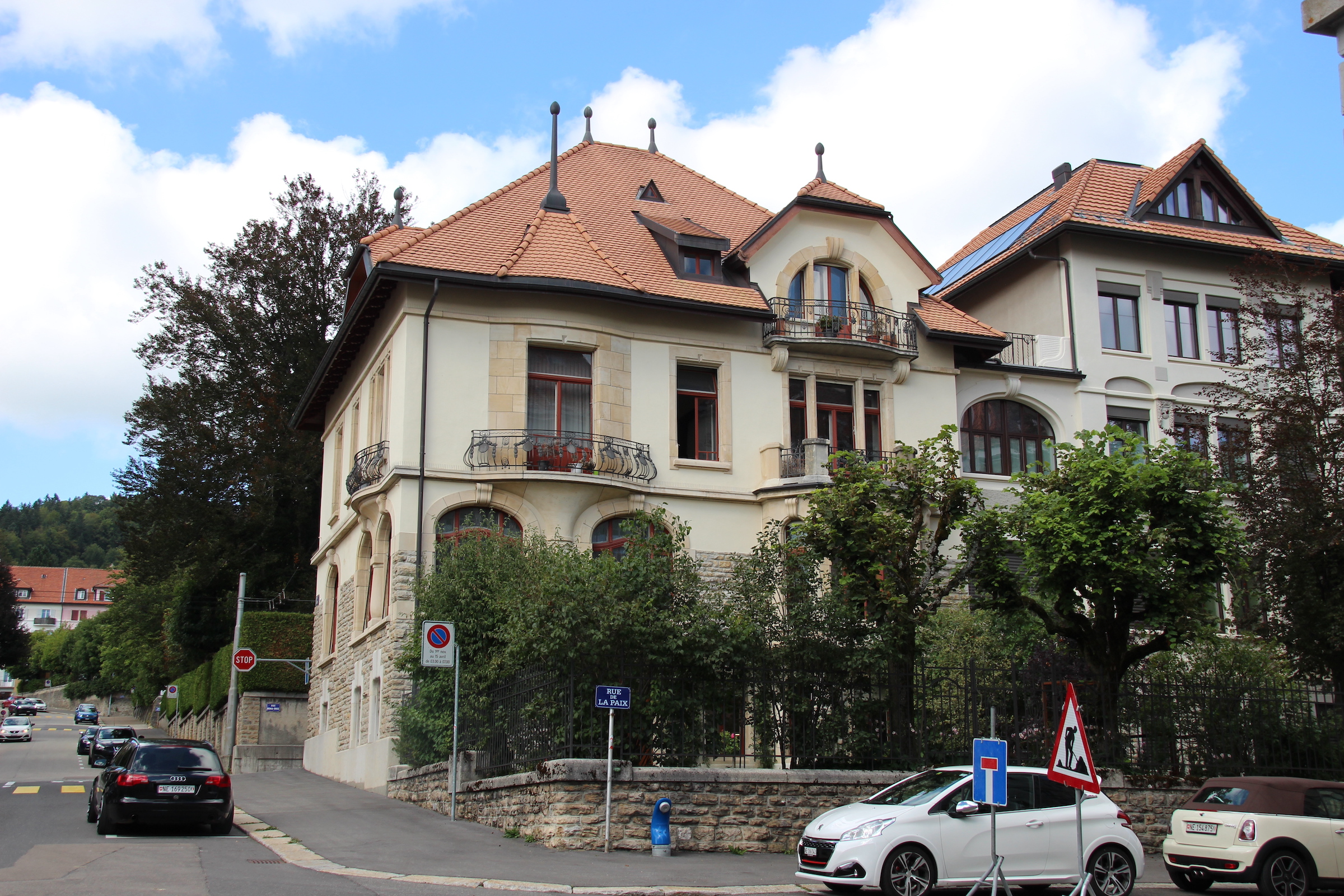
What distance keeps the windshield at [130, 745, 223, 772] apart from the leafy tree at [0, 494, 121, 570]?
548 feet

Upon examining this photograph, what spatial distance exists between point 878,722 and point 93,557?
619ft

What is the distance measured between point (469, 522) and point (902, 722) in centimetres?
1070

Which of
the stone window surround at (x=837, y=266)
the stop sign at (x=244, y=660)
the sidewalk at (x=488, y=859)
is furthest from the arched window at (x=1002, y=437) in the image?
the stop sign at (x=244, y=660)

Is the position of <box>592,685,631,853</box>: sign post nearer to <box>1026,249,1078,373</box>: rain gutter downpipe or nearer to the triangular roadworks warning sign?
the triangular roadworks warning sign

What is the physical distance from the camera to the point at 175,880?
12797 millimetres

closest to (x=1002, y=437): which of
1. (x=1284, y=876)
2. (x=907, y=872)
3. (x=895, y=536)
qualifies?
(x=895, y=536)

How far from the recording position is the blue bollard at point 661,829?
1539 cm

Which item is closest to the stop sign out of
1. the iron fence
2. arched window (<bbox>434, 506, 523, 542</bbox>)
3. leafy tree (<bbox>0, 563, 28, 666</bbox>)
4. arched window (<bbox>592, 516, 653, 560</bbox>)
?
arched window (<bbox>434, 506, 523, 542</bbox>)

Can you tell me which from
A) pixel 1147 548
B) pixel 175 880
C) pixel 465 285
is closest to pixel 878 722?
pixel 1147 548

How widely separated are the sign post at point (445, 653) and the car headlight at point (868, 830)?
7235 millimetres

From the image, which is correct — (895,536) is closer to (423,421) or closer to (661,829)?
(661,829)

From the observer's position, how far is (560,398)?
27.0m

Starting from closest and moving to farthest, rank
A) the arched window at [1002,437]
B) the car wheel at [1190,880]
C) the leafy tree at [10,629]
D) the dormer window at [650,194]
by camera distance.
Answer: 1. the car wheel at [1190,880]
2. the arched window at [1002,437]
3. the dormer window at [650,194]
4. the leafy tree at [10,629]

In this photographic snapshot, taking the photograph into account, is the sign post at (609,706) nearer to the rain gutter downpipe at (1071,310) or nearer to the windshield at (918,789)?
the windshield at (918,789)
